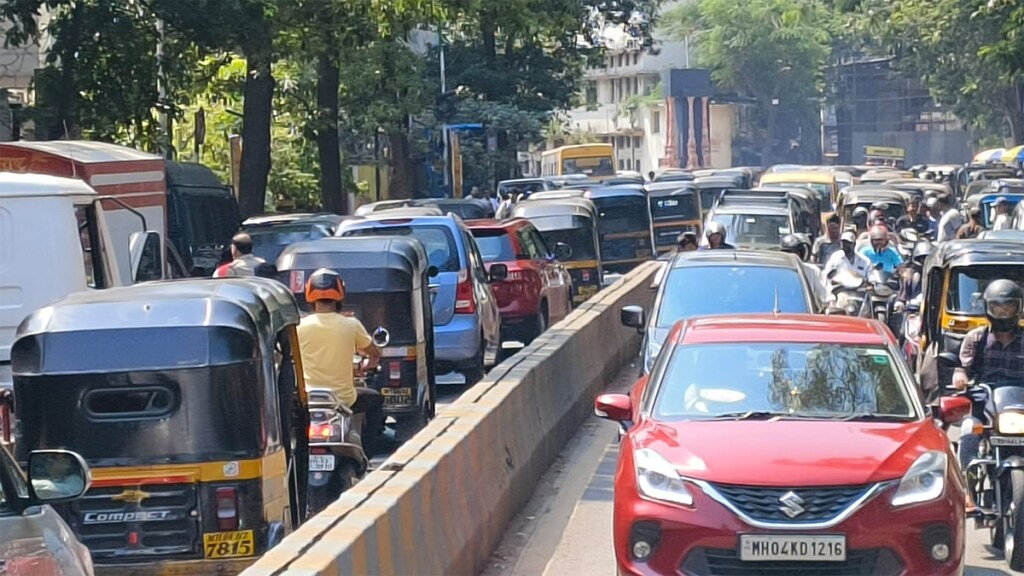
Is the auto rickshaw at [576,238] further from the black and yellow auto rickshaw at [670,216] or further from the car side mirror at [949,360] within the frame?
the car side mirror at [949,360]

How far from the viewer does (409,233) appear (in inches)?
722

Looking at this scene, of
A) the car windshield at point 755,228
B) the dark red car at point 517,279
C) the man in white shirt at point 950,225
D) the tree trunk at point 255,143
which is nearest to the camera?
the dark red car at point 517,279

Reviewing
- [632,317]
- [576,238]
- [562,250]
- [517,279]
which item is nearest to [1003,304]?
[632,317]

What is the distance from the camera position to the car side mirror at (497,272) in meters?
19.6

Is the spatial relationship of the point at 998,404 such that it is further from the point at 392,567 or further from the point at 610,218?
the point at 610,218

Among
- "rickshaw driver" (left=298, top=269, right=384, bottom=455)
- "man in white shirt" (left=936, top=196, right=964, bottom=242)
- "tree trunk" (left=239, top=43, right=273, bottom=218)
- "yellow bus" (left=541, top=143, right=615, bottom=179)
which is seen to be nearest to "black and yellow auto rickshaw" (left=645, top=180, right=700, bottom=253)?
"tree trunk" (left=239, top=43, right=273, bottom=218)

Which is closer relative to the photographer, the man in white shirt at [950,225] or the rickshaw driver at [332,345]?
the rickshaw driver at [332,345]

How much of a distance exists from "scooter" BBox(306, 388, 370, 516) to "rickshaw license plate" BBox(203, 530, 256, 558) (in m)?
2.03

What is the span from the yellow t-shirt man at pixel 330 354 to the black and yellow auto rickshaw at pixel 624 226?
2343cm

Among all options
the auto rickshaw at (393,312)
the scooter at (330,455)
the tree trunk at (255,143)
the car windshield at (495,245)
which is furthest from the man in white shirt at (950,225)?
the scooter at (330,455)

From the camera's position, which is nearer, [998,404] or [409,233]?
[998,404]

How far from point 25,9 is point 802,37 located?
8346cm

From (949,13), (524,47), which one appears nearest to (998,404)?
(949,13)

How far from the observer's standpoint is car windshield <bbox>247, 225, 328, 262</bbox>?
20016 mm
